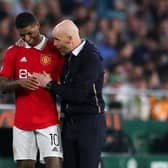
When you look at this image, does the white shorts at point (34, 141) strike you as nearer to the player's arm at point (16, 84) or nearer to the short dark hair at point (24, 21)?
the player's arm at point (16, 84)

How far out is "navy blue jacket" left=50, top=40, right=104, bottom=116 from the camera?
8.80 metres

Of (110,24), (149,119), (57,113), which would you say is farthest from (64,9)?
(57,113)

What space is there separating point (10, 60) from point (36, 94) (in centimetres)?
43

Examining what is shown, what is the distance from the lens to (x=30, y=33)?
8820mm

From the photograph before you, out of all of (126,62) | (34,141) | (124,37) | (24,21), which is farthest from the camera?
(124,37)

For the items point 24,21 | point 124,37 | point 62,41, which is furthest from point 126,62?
point 24,21

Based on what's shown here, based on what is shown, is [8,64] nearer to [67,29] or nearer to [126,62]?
[67,29]

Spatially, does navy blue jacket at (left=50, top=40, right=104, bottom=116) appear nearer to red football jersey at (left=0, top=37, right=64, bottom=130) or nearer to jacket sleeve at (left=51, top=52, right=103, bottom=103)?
jacket sleeve at (left=51, top=52, right=103, bottom=103)

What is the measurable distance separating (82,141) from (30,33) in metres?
1.19

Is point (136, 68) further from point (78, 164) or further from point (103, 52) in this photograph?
point (78, 164)

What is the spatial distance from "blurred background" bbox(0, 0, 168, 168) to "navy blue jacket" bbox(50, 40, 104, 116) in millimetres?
2239

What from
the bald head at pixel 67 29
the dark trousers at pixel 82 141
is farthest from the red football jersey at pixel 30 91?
the bald head at pixel 67 29

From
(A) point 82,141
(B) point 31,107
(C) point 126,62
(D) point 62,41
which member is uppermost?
(C) point 126,62

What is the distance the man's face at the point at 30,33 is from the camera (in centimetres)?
879
